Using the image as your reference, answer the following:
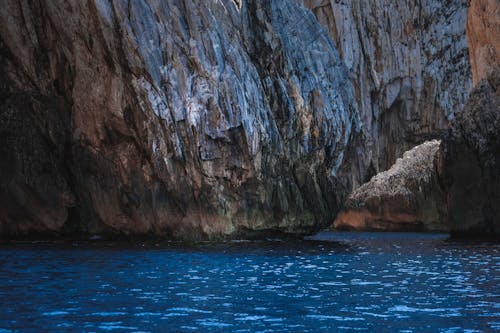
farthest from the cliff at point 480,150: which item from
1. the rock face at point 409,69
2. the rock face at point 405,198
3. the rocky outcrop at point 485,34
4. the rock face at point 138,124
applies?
the rock face at point 409,69

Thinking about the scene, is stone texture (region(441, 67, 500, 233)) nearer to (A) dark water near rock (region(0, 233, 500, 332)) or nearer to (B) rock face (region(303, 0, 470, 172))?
(A) dark water near rock (region(0, 233, 500, 332))

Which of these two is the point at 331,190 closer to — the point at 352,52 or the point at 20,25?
the point at 20,25

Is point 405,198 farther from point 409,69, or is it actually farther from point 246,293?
point 246,293

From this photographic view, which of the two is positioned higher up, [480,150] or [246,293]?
[480,150]

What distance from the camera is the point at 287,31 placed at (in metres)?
52.7

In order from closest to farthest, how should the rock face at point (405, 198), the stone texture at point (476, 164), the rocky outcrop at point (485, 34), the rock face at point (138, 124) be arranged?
the rock face at point (138, 124) → the stone texture at point (476, 164) → the rocky outcrop at point (485, 34) → the rock face at point (405, 198)

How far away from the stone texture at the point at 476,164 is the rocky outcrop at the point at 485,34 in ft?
3.72

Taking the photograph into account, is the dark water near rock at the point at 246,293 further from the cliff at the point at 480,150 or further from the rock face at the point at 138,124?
the cliff at the point at 480,150

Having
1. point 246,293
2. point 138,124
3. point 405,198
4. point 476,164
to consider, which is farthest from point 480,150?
point 246,293

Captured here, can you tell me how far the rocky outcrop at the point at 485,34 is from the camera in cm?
4497

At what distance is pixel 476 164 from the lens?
148 feet

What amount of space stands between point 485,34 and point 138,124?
2307 centimetres

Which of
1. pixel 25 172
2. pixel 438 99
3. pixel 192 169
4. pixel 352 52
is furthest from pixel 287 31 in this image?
pixel 438 99

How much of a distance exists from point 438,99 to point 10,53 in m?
57.3
